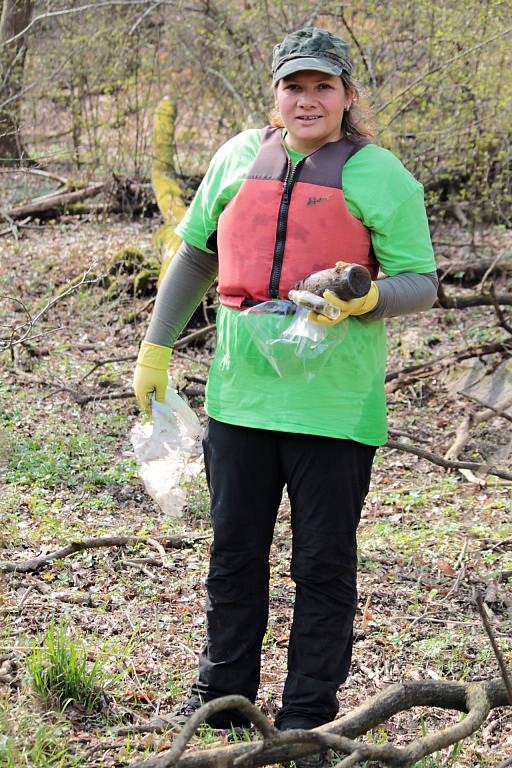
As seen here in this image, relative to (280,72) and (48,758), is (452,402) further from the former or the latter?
(48,758)

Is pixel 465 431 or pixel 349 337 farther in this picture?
pixel 465 431

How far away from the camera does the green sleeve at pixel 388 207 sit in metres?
2.45

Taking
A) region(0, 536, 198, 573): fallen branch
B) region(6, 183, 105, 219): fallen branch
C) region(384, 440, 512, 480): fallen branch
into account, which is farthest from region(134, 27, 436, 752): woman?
region(6, 183, 105, 219): fallen branch

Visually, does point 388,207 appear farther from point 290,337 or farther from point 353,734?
point 353,734

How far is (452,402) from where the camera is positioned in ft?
19.2

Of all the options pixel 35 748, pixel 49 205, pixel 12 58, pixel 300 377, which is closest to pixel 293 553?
pixel 300 377

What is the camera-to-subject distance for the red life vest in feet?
8.07

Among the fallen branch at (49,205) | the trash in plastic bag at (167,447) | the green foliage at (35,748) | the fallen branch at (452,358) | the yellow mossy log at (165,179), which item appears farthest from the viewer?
the fallen branch at (49,205)

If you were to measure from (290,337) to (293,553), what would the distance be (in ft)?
2.01

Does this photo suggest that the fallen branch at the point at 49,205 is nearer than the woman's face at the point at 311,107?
No

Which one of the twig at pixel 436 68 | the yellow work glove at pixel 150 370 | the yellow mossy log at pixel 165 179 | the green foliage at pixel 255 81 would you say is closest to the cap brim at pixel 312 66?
the yellow work glove at pixel 150 370

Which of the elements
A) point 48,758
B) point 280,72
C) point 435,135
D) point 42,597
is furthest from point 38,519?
point 435,135

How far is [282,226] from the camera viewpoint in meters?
2.48

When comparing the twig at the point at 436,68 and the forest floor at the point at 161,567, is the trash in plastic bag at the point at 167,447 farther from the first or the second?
the twig at the point at 436,68
